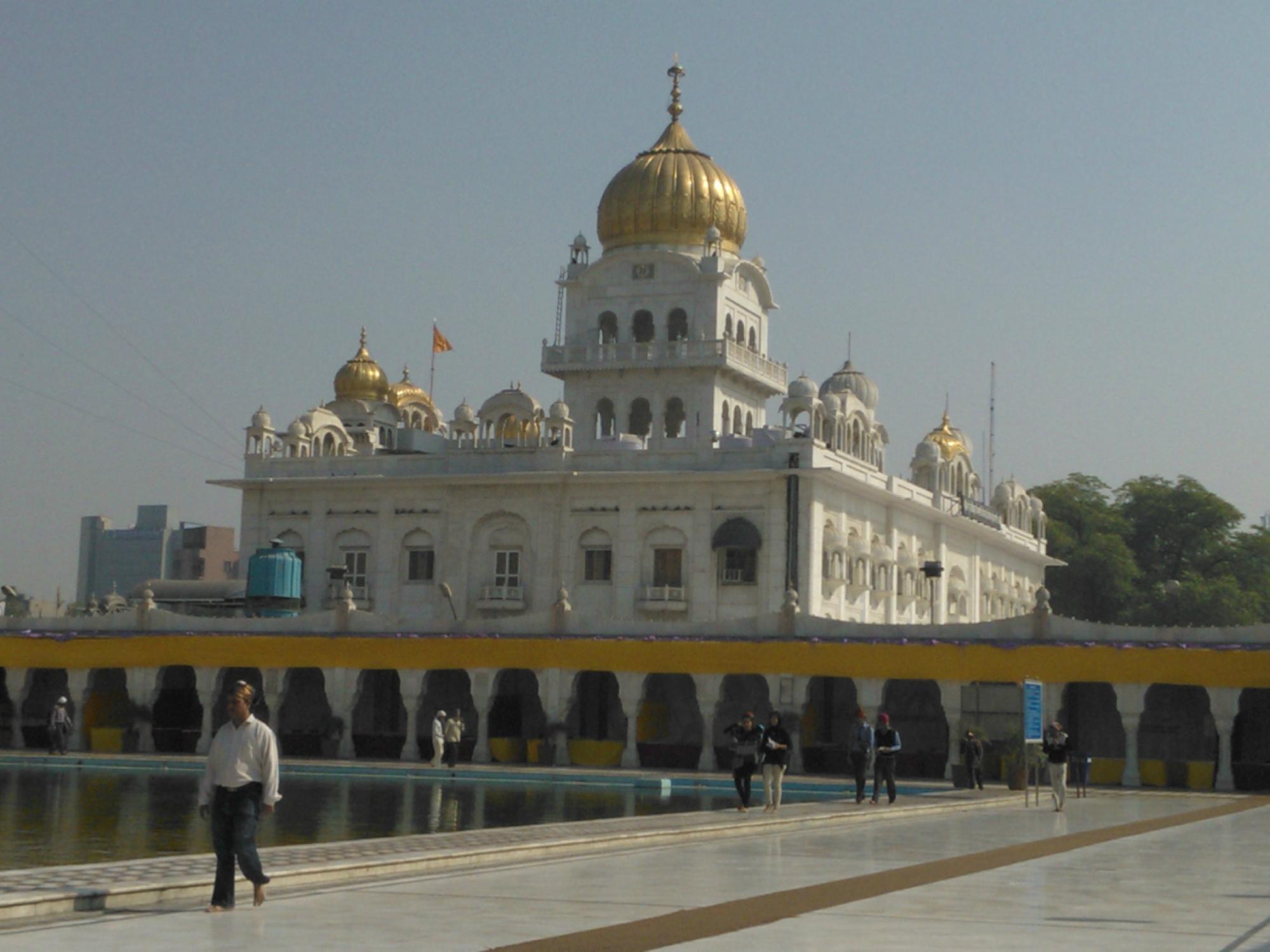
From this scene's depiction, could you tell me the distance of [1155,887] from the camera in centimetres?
1558

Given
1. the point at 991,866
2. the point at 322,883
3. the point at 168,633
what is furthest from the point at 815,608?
the point at 322,883

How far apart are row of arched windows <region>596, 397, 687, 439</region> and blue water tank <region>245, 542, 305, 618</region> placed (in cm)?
1158

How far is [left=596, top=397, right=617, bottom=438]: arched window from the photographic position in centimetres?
6153

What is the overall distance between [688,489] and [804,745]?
11.2m

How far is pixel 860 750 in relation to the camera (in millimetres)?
29078

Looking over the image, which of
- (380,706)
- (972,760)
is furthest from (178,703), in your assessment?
(972,760)

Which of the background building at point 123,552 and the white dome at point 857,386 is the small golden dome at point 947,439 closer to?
the white dome at point 857,386

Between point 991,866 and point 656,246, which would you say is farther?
point 656,246

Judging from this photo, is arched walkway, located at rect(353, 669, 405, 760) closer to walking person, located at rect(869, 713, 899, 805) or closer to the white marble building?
the white marble building

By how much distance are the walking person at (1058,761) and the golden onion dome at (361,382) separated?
4581 centimetres

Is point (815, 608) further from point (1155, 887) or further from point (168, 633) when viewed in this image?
point (1155, 887)

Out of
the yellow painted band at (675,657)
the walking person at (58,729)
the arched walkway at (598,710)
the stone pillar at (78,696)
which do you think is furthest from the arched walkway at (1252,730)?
the stone pillar at (78,696)

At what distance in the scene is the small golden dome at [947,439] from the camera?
72169 mm

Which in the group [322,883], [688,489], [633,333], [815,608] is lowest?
[322,883]
